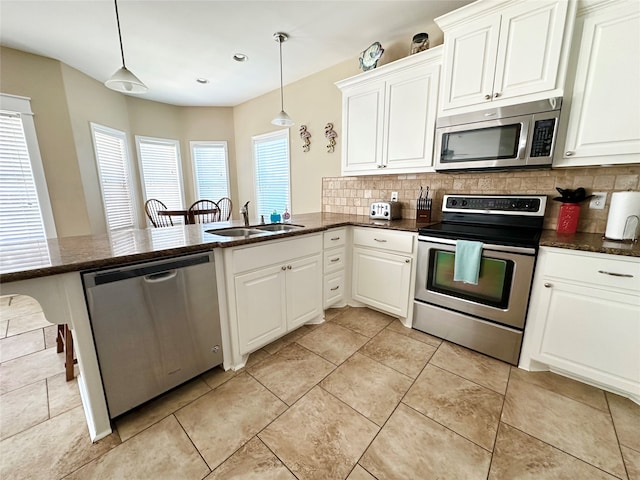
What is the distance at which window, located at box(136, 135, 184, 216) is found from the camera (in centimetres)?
413

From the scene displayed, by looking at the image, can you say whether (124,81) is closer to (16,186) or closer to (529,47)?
(16,186)

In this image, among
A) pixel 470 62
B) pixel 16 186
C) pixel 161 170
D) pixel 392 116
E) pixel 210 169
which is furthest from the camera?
pixel 210 169

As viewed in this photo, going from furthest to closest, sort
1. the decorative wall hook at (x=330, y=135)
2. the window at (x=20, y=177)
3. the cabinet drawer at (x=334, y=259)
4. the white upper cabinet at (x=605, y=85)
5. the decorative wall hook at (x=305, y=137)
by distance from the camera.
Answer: the decorative wall hook at (x=305, y=137) → the decorative wall hook at (x=330, y=135) → the window at (x=20, y=177) → the cabinet drawer at (x=334, y=259) → the white upper cabinet at (x=605, y=85)

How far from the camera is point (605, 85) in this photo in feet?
4.93

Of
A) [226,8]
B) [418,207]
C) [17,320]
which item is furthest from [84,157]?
[418,207]

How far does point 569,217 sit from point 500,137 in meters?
0.73

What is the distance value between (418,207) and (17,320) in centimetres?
403

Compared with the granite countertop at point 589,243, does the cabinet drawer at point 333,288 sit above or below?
below

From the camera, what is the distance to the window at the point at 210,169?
453cm

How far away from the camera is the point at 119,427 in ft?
4.41

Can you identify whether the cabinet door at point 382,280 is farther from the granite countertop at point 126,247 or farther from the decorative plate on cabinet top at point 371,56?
the decorative plate on cabinet top at point 371,56

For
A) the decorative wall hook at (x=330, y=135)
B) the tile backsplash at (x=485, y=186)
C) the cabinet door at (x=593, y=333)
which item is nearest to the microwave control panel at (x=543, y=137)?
the tile backsplash at (x=485, y=186)

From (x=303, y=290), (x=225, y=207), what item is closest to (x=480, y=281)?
(x=303, y=290)

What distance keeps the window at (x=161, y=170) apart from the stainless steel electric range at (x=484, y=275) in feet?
13.9
